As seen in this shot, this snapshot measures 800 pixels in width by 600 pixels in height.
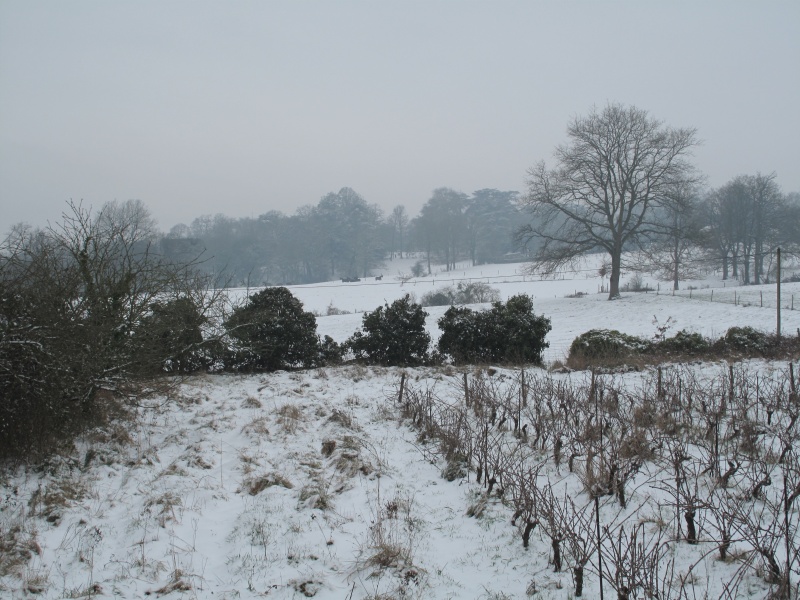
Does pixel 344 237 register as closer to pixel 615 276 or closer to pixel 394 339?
pixel 615 276

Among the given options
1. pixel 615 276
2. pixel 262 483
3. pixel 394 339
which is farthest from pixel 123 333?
pixel 615 276

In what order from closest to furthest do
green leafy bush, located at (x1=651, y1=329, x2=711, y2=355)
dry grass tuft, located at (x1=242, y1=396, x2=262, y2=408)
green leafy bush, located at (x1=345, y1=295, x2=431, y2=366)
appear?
dry grass tuft, located at (x1=242, y1=396, x2=262, y2=408) → green leafy bush, located at (x1=345, y1=295, x2=431, y2=366) → green leafy bush, located at (x1=651, y1=329, x2=711, y2=355)

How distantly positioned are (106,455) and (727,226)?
48292 mm

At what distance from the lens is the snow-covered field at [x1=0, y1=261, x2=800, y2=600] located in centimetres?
383

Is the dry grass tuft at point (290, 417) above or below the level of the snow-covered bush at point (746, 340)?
below

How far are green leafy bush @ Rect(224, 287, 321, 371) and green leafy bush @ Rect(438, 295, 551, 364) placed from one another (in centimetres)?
339

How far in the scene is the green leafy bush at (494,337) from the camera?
12711mm

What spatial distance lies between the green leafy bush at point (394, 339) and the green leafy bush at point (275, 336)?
124 centimetres

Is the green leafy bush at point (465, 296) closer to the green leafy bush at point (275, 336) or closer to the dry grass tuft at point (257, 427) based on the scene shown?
the green leafy bush at point (275, 336)

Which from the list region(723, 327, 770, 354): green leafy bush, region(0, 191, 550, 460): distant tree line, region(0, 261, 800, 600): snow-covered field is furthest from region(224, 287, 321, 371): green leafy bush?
region(723, 327, 770, 354): green leafy bush

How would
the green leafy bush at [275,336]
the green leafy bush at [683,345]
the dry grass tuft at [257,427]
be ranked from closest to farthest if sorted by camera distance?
the dry grass tuft at [257,427], the green leafy bush at [275,336], the green leafy bush at [683,345]

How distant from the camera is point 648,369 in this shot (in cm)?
1084

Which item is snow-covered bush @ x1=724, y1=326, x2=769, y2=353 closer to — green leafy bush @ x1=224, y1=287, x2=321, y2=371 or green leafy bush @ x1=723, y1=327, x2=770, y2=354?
green leafy bush @ x1=723, y1=327, x2=770, y2=354

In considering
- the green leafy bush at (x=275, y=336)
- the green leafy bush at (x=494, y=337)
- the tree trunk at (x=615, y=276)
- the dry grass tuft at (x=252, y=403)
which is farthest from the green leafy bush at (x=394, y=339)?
the tree trunk at (x=615, y=276)
